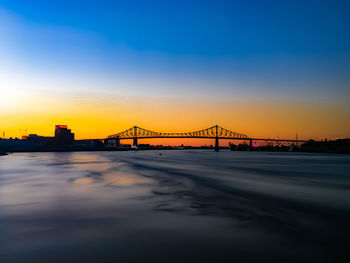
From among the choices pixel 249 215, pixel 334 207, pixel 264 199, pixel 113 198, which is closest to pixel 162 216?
pixel 249 215

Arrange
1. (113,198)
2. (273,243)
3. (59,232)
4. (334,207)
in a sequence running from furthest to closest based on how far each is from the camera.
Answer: (113,198)
(334,207)
(59,232)
(273,243)

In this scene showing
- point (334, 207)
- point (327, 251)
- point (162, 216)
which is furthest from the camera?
point (334, 207)

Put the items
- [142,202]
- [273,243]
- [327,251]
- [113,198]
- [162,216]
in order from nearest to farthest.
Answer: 1. [327,251]
2. [273,243]
3. [162,216]
4. [142,202]
5. [113,198]

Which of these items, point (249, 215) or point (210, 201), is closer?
point (249, 215)

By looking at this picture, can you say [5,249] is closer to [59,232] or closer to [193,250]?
[59,232]

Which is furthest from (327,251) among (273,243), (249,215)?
(249,215)

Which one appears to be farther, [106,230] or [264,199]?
[264,199]

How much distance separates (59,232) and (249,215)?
7390mm

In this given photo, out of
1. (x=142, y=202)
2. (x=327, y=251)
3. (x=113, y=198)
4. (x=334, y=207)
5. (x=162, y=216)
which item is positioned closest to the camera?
(x=327, y=251)

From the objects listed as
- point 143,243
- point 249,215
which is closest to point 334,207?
point 249,215

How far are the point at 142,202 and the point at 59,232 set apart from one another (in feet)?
20.2

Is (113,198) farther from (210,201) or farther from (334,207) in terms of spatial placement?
(334,207)

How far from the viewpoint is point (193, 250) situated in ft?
25.8

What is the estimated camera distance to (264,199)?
16844 millimetres
